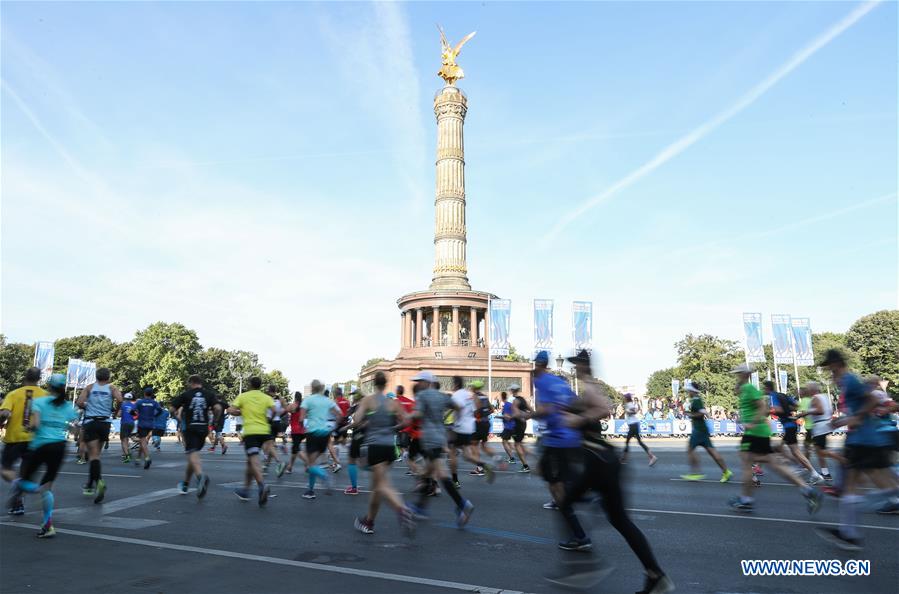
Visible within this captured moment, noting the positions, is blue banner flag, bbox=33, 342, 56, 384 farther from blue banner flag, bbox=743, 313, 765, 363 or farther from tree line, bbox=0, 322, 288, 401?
blue banner flag, bbox=743, 313, 765, 363

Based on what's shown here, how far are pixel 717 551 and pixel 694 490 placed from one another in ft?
16.9

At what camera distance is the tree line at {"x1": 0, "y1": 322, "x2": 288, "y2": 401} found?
70.4 meters

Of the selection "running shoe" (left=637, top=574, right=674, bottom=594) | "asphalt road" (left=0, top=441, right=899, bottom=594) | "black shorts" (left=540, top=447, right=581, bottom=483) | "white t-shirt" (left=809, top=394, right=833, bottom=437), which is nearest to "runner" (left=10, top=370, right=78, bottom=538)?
"asphalt road" (left=0, top=441, right=899, bottom=594)

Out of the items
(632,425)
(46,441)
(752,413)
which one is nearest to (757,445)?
(752,413)

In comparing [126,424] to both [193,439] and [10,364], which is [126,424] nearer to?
[193,439]

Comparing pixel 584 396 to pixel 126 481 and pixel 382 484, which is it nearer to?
pixel 382 484

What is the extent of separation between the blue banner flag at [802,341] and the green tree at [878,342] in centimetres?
3647

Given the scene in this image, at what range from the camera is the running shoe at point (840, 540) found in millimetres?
6133

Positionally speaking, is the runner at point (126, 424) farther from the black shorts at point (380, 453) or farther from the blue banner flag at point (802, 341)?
the blue banner flag at point (802, 341)

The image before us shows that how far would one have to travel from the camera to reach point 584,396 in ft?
18.4

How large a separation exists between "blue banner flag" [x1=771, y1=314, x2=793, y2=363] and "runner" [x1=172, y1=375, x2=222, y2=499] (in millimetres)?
36199

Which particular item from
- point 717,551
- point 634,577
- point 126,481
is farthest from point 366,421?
point 126,481

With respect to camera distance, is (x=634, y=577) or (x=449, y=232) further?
(x=449, y=232)

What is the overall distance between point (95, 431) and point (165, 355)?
6574cm
